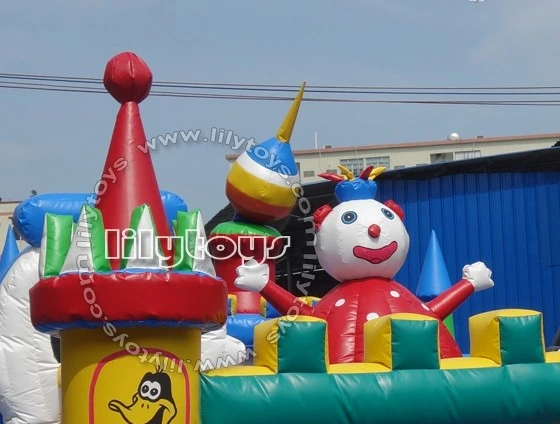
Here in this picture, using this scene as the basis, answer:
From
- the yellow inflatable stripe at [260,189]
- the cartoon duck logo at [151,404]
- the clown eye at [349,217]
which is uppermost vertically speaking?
the yellow inflatable stripe at [260,189]

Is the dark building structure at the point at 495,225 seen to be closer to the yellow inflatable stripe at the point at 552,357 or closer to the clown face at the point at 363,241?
the clown face at the point at 363,241

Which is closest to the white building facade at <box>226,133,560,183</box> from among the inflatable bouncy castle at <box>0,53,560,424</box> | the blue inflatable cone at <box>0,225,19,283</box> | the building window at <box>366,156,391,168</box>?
the building window at <box>366,156,391,168</box>

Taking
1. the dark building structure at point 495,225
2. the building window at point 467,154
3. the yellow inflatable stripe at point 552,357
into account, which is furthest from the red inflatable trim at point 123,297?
the building window at point 467,154

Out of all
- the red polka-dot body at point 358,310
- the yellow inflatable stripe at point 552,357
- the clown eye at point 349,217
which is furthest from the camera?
the clown eye at point 349,217

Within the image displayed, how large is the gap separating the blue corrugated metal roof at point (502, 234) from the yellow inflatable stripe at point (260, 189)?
8.90ft

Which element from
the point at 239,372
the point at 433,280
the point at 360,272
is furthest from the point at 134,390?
the point at 433,280

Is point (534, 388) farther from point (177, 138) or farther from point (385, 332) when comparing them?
point (177, 138)

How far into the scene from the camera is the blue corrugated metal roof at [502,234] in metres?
11.8

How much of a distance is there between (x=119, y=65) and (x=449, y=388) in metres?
2.49

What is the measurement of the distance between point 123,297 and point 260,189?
16.7 feet

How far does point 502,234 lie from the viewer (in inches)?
464

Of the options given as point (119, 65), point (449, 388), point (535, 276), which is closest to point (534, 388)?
point (449, 388)

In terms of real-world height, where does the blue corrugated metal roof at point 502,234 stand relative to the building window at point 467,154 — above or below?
below

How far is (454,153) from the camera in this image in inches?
1282
